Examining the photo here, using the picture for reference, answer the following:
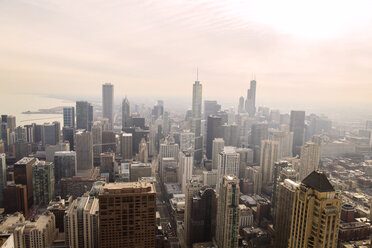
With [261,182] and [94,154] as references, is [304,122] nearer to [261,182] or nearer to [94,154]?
[261,182]

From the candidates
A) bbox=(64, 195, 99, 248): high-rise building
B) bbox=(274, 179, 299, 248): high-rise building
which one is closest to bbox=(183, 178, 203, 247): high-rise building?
bbox=(274, 179, 299, 248): high-rise building

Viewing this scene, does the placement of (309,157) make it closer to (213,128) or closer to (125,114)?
(213,128)

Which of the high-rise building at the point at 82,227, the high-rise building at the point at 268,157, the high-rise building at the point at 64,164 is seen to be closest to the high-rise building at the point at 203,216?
the high-rise building at the point at 82,227

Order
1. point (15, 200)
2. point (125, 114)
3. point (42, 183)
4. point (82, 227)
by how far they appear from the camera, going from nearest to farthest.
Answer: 1. point (82, 227)
2. point (15, 200)
3. point (42, 183)
4. point (125, 114)

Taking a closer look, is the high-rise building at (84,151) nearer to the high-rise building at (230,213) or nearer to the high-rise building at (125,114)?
the high-rise building at (125,114)

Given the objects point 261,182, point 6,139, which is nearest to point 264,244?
point 261,182

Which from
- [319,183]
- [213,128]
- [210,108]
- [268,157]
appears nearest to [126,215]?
[319,183]

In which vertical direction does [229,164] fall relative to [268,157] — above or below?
below
